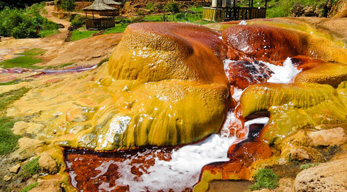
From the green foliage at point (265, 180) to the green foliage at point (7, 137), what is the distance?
16.3 ft

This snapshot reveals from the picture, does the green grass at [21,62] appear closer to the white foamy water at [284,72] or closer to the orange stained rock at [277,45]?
the orange stained rock at [277,45]

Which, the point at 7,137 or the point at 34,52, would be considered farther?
the point at 34,52

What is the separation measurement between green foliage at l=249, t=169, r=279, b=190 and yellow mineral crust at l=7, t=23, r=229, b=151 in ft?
5.15

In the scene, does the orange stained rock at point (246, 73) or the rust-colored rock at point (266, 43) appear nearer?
the orange stained rock at point (246, 73)

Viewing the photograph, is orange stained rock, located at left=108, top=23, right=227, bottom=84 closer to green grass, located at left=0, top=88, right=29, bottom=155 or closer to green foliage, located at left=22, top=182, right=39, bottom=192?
green grass, located at left=0, top=88, right=29, bottom=155

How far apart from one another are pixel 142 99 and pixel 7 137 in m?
3.16

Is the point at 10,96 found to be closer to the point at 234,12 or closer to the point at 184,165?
the point at 184,165

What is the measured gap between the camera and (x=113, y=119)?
225 inches

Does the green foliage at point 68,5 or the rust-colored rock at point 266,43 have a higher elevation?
the green foliage at point 68,5

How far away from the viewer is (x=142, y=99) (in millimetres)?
6102

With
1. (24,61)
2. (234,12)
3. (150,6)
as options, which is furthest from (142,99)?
(150,6)

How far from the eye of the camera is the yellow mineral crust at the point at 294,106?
5.59 meters

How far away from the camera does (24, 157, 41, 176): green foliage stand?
15.5 ft

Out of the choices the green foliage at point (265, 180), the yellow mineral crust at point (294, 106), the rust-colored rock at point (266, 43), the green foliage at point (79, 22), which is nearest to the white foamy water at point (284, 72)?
the rust-colored rock at point (266, 43)
